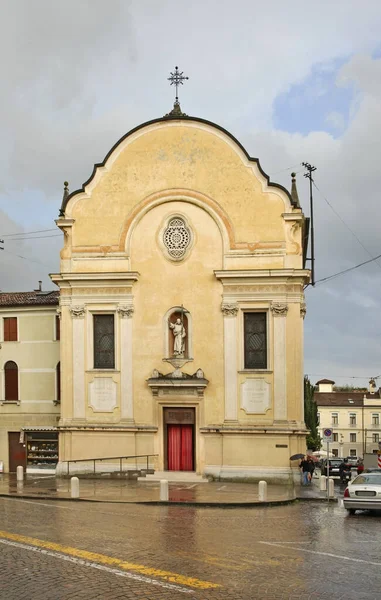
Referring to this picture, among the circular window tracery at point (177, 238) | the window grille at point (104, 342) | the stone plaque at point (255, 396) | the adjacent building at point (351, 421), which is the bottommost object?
the adjacent building at point (351, 421)

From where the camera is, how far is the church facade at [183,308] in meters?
37.7

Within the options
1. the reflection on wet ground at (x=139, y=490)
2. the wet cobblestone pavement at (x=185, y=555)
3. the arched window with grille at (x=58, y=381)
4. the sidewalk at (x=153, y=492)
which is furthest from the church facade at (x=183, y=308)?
the wet cobblestone pavement at (x=185, y=555)

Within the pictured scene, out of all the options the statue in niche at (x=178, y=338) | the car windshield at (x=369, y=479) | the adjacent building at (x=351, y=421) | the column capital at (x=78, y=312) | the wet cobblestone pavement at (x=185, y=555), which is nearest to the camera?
the wet cobblestone pavement at (x=185, y=555)

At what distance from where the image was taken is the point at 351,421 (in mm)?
119562

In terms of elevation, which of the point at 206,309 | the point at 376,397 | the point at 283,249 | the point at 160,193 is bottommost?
the point at 376,397

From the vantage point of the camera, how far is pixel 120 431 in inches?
1516

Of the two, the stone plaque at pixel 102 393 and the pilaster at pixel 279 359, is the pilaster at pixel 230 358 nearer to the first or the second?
the pilaster at pixel 279 359

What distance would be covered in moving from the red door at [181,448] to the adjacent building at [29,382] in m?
7.17

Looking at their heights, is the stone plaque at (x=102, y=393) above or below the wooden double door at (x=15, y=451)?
above

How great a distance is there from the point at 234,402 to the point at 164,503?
31.6 feet

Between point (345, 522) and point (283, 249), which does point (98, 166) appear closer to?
point (283, 249)

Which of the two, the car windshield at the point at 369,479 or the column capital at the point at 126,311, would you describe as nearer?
the car windshield at the point at 369,479

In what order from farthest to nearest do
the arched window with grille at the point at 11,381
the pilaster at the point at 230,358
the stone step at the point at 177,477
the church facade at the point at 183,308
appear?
the arched window with grille at the point at 11,381 < the pilaster at the point at 230,358 < the church facade at the point at 183,308 < the stone step at the point at 177,477

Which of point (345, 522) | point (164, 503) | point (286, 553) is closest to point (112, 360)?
point (164, 503)
